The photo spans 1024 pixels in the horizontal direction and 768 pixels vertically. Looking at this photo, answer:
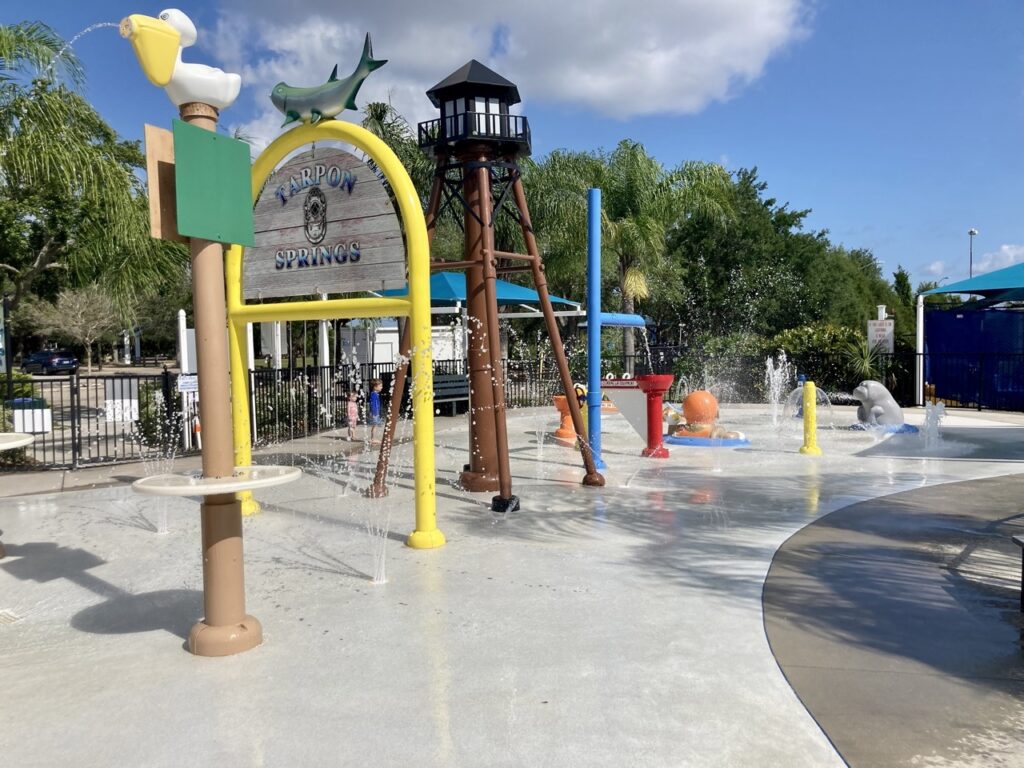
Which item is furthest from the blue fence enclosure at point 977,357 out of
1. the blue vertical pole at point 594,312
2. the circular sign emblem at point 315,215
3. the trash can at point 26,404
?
the trash can at point 26,404

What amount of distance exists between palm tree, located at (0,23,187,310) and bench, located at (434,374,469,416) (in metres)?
5.44

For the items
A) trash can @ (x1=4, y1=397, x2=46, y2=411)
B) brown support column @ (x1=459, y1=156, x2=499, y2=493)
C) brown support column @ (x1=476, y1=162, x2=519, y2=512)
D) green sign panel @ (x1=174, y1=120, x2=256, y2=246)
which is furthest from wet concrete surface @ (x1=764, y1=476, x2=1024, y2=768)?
trash can @ (x1=4, y1=397, x2=46, y2=411)

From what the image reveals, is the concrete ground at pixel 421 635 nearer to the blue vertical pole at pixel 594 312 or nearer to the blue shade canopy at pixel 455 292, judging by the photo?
the blue vertical pole at pixel 594 312

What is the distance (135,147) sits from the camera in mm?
14383

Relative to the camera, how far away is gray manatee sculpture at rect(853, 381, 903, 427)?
43.9 feet

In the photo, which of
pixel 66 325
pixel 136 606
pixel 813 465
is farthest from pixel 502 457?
pixel 66 325

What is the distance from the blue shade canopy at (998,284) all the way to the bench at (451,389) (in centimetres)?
946

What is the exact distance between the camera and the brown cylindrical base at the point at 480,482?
26.9 ft

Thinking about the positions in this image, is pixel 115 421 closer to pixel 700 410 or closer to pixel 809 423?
pixel 700 410

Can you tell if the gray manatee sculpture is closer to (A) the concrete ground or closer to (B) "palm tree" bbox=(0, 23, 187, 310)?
(A) the concrete ground

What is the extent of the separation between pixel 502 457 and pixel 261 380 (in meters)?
7.19

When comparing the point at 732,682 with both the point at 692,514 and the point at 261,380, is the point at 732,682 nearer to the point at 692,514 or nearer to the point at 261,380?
the point at 692,514

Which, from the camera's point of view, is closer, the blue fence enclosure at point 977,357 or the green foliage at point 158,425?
the green foliage at point 158,425

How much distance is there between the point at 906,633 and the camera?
13.6ft
